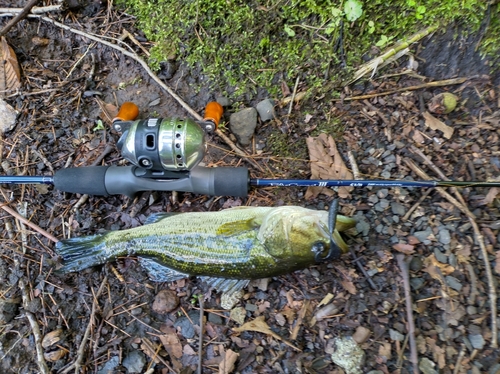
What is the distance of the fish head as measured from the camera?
2.80 metres

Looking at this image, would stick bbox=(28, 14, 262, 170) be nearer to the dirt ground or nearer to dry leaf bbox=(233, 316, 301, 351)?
the dirt ground

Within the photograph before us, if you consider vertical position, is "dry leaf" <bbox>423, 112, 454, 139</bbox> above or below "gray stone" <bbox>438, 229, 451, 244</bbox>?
above

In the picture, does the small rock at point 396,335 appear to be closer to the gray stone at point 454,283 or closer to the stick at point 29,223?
the gray stone at point 454,283

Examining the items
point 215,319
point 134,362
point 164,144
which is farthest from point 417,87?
point 134,362

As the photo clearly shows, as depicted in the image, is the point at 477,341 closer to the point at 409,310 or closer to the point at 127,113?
the point at 409,310

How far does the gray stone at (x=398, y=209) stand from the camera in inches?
128

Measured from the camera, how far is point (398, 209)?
10.7 ft

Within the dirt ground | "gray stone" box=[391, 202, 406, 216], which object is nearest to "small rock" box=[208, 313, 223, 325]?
the dirt ground

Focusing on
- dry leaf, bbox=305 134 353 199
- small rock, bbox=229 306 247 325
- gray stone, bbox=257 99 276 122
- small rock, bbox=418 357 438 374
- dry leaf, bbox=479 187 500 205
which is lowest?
small rock, bbox=418 357 438 374

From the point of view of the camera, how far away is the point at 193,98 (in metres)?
3.67

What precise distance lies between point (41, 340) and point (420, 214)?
10.8 ft

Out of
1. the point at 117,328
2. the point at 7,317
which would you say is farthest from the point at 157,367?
the point at 7,317

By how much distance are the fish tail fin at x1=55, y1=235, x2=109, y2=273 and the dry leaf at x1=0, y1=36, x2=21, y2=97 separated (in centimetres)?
169

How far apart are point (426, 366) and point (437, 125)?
194 cm
